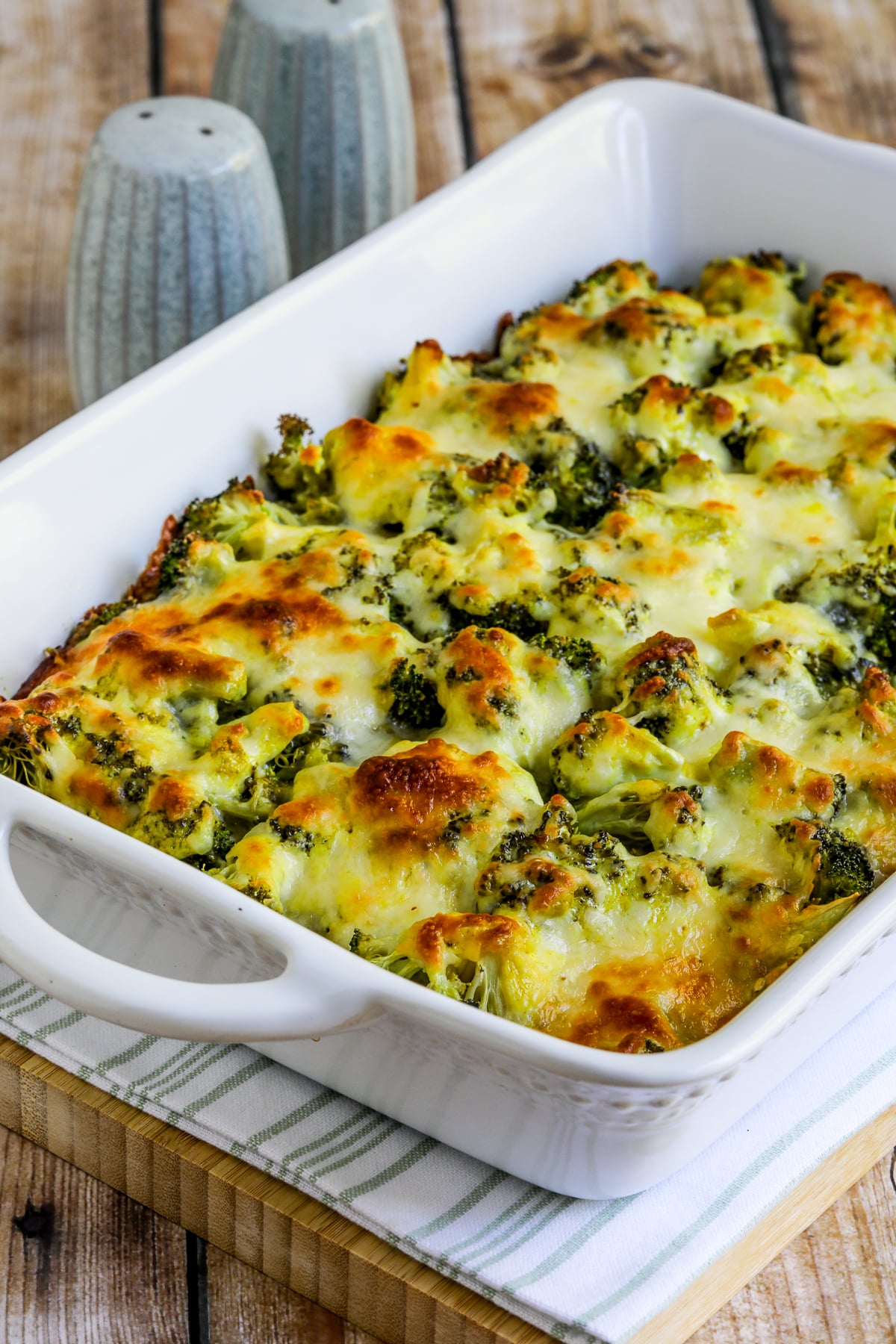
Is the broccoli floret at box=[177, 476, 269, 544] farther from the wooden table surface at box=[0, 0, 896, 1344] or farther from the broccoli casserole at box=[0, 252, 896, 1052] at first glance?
the wooden table surface at box=[0, 0, 896, 1344]

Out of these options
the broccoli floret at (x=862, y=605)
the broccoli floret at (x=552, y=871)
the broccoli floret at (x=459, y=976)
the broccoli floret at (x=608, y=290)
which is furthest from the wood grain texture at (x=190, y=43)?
the broccoli floret at (x=459, y=976)

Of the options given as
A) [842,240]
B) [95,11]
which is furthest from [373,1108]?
[95,11]

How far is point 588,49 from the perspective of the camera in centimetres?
381

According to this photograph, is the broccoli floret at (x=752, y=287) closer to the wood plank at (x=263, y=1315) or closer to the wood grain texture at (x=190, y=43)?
the wood grain texture at (x=190, y=43)

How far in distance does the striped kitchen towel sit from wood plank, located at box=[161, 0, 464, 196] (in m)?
2.00

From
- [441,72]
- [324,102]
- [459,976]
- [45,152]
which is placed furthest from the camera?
[441,72]

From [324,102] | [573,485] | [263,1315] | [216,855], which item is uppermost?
[324,102]

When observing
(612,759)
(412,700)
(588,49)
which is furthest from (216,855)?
(588,49)

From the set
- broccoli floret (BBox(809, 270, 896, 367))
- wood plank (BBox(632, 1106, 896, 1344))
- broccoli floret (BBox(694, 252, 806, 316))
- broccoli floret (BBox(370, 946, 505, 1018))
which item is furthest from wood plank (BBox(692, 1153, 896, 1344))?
broccoli floret (BBox(694, 252, 806, 316))

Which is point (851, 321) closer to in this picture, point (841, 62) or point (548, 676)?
point (548, 676)

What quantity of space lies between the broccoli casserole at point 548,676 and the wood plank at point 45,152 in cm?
77

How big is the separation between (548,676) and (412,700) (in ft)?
0.50

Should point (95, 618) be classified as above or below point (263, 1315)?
above

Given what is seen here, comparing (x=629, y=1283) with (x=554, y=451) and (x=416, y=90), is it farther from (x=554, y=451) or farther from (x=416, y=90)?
(x=416, y=90)
